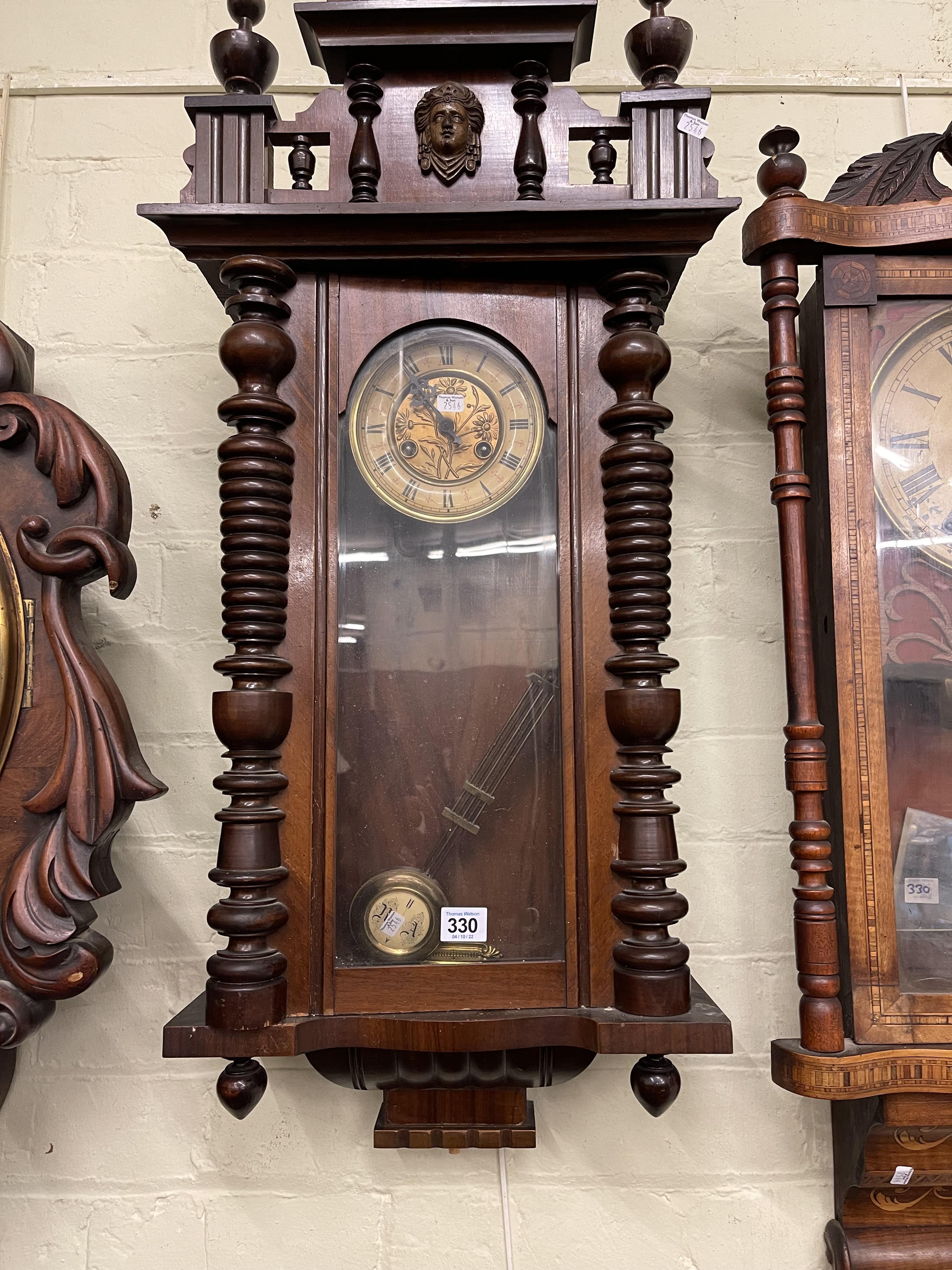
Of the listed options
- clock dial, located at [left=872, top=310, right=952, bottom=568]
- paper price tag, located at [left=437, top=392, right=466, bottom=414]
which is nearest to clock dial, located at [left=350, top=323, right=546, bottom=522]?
paper price tag, located at [left=437, top=392, right=466, bottom=414]

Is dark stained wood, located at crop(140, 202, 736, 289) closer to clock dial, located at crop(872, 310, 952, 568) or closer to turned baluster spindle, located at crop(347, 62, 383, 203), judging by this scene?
turned baluster spindle, located at crop(347, 62, 383, 203)

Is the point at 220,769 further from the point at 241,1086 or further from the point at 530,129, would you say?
the point at 530,129

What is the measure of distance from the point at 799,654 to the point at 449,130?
57 centimetres

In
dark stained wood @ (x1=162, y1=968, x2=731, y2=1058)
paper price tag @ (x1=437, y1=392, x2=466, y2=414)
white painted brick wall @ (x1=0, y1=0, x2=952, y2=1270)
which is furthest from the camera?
white painted brick wall @ (x1=0, y1=0, x2=952, y2=1270)

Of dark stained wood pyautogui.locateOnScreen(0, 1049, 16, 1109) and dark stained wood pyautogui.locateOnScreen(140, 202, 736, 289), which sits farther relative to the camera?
dark stained wood pyautogui.locateOnScreen(0, 1049, 16, 1109)

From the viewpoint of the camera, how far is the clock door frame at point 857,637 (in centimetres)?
85

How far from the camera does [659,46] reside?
841 millimetres

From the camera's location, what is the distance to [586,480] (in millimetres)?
850

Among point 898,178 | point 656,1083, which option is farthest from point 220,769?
point 898,178

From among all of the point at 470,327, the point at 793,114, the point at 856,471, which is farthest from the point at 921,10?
the point at 470,327

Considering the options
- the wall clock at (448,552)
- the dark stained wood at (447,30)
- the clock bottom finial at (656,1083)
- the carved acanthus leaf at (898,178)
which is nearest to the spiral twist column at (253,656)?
the wall clock at (448,552)

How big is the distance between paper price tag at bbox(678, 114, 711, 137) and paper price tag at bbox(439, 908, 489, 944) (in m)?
0.71

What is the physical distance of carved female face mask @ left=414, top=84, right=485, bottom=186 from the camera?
33.3 inches

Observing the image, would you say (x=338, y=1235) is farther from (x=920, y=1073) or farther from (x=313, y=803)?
(x=920, y=1073)
